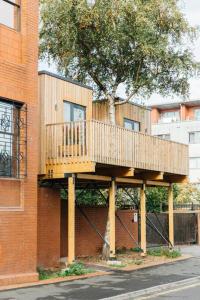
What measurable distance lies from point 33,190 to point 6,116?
232 centimetres

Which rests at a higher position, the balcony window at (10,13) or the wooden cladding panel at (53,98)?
the balcony window at (10,13)

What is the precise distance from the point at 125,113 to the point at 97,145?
851 cm

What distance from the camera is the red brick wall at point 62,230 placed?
19.2 meters

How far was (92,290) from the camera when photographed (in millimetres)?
14672

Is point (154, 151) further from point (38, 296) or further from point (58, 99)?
point (38, 296)

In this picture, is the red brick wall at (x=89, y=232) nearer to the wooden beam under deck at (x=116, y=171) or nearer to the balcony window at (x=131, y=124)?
the wooden beam under deck at (x=116, y=171)

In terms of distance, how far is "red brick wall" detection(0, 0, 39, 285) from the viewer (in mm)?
15812

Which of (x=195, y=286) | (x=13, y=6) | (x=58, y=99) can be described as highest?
(x=13, y=6)

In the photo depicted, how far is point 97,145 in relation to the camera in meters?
18.3

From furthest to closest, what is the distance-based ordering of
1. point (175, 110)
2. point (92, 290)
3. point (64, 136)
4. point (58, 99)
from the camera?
point (175, 110) → point (58, 99) → point (64, 136) → point (92, 290)

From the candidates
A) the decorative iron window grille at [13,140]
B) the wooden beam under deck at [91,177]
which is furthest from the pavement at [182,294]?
the wooden beam under deck at [91,177]

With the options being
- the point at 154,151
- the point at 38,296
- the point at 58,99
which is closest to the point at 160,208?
the point at 154,151

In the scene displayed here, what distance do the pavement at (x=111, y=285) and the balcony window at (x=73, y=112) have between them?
6.06 m

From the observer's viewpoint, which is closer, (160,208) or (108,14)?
(108,14)
